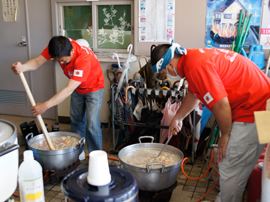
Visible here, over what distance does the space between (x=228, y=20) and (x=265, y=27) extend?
17.7 inches

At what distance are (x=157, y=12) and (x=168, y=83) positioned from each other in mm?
1015

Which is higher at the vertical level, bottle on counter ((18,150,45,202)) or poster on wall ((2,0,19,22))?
poster on wall ((2,0,19,22))

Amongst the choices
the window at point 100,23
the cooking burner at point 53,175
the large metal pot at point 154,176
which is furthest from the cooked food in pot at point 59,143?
the window at point 100,23

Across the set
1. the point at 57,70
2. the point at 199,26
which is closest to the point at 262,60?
the point at 199,26

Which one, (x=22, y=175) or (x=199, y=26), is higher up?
(x=199, y=26)

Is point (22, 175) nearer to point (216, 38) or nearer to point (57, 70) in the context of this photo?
point (216, 38)

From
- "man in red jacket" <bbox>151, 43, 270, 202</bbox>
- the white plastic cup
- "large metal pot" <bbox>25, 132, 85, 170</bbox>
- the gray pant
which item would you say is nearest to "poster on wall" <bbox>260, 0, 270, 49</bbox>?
"man in red jacket" <bbox>151, 43, 270, 202</bbox>

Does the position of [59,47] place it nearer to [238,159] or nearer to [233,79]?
[233,79]

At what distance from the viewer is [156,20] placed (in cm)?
381

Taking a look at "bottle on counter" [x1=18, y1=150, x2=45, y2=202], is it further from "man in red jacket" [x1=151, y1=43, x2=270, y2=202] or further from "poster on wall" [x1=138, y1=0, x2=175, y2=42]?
"poster on wall" [x1=138, y1=0, x2=175, y2=42]

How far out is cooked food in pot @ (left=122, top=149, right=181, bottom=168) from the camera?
234 cm

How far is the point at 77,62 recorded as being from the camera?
8.75 ft

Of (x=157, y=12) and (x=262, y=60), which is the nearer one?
(x=262, y=60)

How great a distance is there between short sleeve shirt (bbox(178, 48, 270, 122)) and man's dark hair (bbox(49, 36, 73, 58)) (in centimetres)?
117
